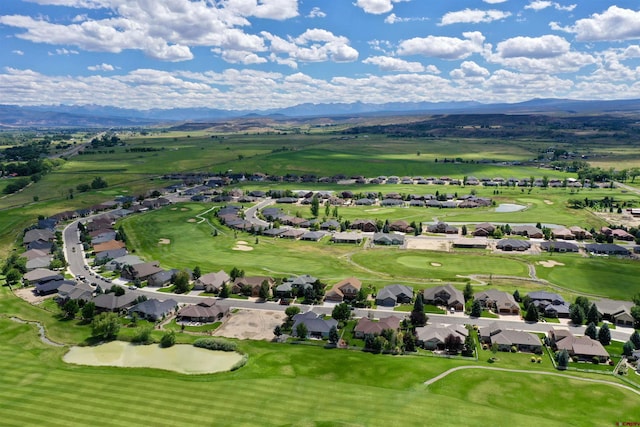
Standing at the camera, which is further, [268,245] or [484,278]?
[268,245]

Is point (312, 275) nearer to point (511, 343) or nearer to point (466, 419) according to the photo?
point (511, 343)

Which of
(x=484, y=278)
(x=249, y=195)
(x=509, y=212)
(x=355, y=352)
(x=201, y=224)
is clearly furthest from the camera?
(x=249, y=195)

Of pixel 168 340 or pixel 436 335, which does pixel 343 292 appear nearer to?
pixel 436 335

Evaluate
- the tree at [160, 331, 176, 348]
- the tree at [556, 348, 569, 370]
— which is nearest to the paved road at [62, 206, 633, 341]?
the tree at [556, 348, 569, 370]

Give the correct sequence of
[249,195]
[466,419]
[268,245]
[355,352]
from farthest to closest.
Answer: [249,195]
[268,245]
[355,352]
[466,419]

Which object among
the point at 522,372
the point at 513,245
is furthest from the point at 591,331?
the point at 513,245

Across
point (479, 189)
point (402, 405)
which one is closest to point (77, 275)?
point (402, 405)
